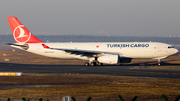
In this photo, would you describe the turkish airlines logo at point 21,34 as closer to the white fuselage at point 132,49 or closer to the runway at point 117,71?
the white fuselage at point 132,49

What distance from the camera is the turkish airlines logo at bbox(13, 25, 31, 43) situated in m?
49.8

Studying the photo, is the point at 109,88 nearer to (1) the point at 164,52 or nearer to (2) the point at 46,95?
(2) the point at 46,95

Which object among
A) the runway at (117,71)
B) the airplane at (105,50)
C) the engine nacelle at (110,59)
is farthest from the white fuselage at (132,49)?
the runway at (117,71)

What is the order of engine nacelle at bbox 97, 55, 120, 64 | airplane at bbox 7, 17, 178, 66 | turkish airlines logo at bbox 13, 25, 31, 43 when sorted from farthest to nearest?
turkish airlines logo at bbox 13, 25, 31, 43 → airplane at bbox 7, 17, 178, 66 → engine nacelle at bbox 97, 55, 120, 64

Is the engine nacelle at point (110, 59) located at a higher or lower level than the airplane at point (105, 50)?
lower

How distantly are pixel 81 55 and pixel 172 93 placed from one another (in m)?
28.8

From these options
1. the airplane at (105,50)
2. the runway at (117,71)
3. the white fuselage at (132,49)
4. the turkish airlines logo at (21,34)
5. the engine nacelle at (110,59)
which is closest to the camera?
the runway at (117,71)

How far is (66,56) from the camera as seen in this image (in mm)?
47500

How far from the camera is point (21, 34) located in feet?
164

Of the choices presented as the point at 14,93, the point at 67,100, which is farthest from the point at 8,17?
the point at 67,100

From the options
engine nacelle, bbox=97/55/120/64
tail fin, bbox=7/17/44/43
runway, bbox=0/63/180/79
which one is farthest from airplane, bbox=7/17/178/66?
runway, bbox=0/63/180/79

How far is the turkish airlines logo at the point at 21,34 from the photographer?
49.8 metres

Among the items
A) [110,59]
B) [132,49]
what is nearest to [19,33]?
[110,59]

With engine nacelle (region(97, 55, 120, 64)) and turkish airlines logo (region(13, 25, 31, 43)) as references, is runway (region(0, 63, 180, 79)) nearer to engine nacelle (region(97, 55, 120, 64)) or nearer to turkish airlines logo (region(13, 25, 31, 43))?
engine nacelle (region(97, 55, 120, 64))
